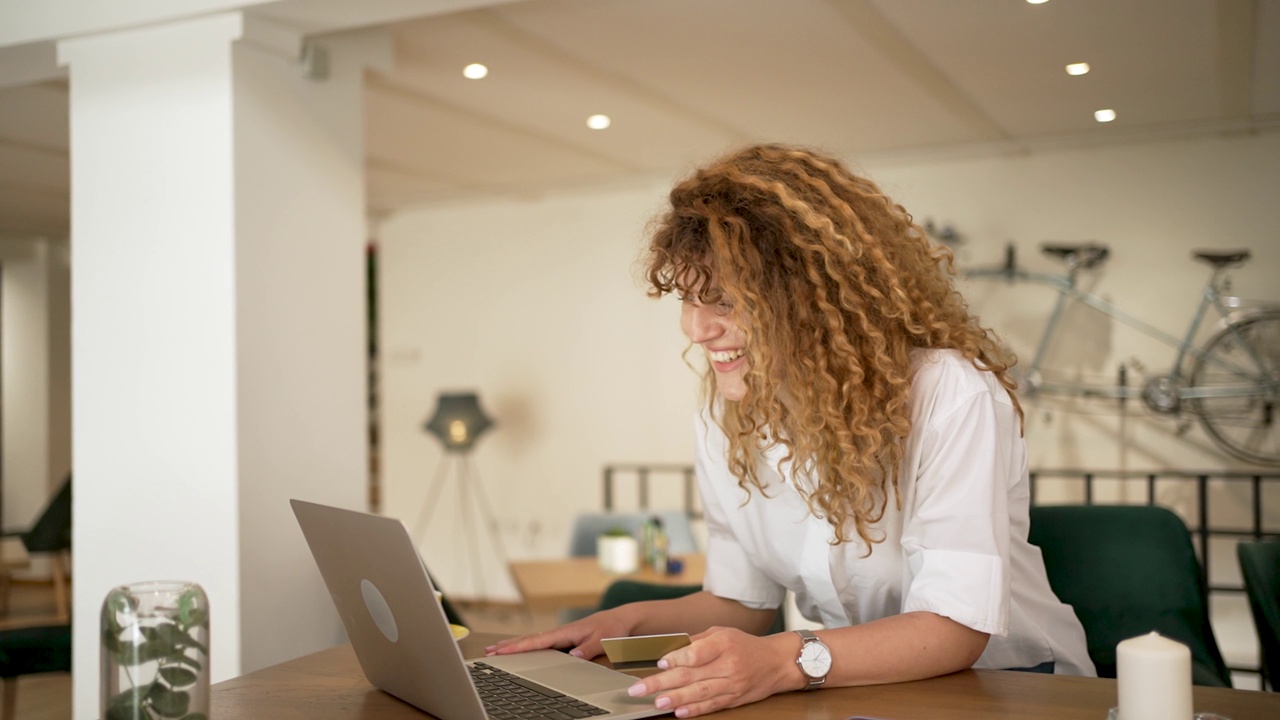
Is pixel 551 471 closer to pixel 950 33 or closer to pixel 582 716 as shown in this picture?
pixel 950 33

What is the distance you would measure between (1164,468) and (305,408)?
4.15m

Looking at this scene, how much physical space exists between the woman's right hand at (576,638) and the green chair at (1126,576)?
104cm

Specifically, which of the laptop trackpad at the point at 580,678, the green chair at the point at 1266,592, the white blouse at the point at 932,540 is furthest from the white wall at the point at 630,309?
the laptop trackpad at the point at 580,678

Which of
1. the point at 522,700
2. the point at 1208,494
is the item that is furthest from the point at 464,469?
the point at 522,700

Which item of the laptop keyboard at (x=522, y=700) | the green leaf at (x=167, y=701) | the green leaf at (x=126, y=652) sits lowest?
the laptop keyboard at (x=522, y=700)

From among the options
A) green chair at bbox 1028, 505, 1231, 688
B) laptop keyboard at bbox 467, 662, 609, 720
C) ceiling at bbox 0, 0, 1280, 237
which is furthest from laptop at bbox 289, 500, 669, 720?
ceiling at bbox 0, 0, 1280, 237

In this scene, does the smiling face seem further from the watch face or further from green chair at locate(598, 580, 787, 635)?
green chair at locate(598, 580, 787, 635)

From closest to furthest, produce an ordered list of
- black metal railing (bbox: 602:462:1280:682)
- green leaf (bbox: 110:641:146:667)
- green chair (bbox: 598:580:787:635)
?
green leaf (bbox: 110:641:146:667)
green chair (bbox: 598:580:787:635)
black metal railing (bbox: 602:462:1280:682)

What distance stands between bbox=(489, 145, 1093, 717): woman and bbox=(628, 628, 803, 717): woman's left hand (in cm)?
6

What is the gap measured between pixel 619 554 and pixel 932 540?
244cm

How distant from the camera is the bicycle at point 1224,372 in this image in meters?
5.06

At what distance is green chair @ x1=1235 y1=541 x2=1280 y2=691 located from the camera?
223cm

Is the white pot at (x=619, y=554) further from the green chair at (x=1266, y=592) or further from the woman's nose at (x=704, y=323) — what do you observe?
the woman's nose at (x=704, y=323)

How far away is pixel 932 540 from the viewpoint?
1.44m
